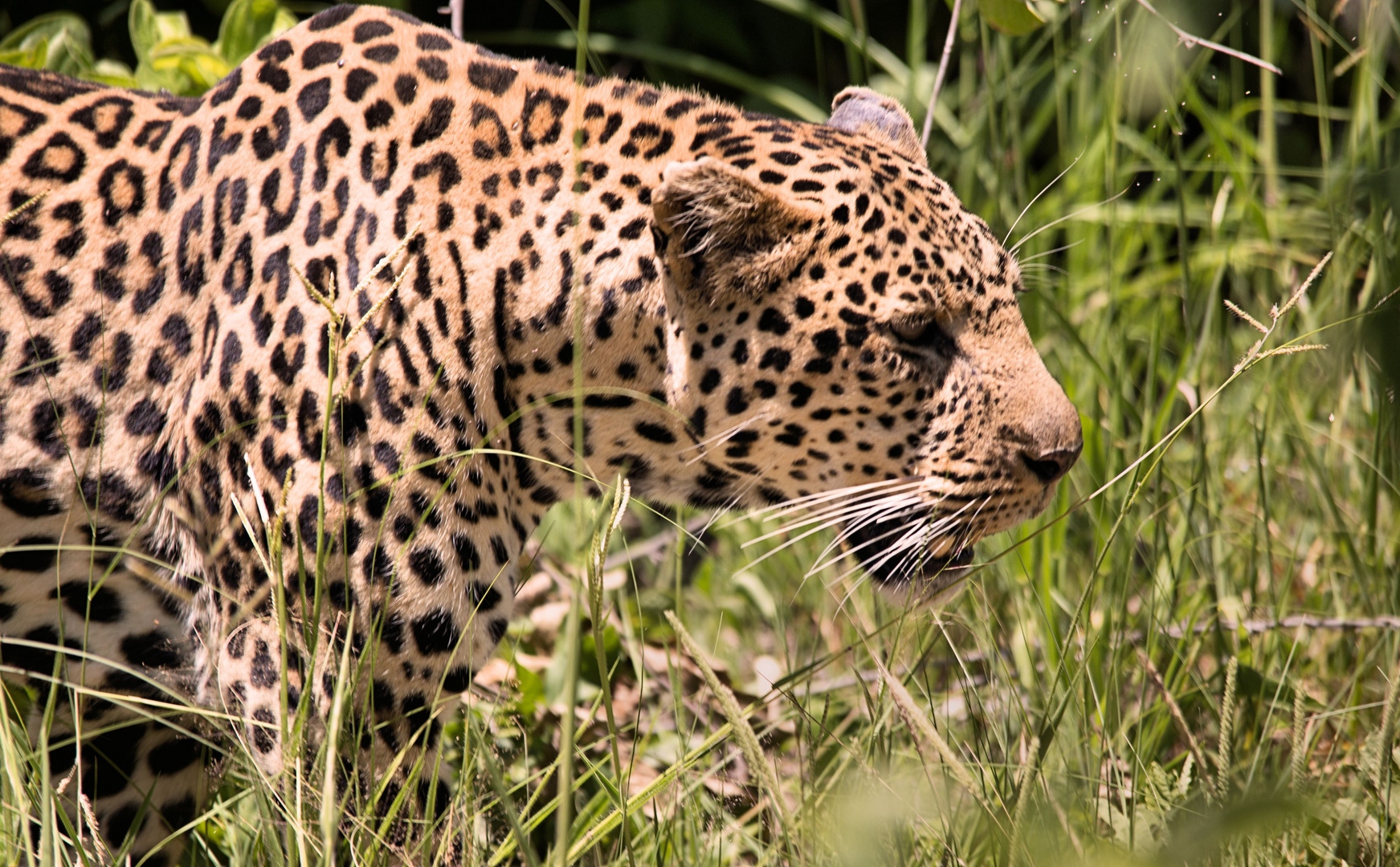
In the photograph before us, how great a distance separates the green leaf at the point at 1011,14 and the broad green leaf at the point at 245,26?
7.63 feet

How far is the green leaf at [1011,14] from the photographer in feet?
8.37

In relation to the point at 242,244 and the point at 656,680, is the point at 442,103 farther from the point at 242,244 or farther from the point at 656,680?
the point at 656,680

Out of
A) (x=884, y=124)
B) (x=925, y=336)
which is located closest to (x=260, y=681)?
(x=925, y=336)

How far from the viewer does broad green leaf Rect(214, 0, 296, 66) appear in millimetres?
3957

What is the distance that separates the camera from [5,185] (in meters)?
2.79

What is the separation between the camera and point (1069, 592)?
A: 384 centimetres

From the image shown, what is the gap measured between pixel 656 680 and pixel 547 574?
2.04 feet

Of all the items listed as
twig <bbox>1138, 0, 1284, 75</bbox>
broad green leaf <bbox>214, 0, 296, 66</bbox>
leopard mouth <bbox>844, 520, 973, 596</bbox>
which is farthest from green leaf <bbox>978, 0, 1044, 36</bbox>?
broad green leaf <bbox>214, 0, 296, 66</bbox>

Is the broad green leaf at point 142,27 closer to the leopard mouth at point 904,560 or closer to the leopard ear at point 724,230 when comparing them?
the leopard ear at point 724,230

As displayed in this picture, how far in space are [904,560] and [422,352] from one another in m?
1.17

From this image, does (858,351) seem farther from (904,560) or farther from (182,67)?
(182,67)

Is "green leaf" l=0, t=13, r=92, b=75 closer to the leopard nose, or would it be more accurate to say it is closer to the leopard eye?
the leopard eye

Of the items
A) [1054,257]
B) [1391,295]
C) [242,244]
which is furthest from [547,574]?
[1391,295]

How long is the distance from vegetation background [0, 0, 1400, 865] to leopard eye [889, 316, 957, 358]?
430 mm
